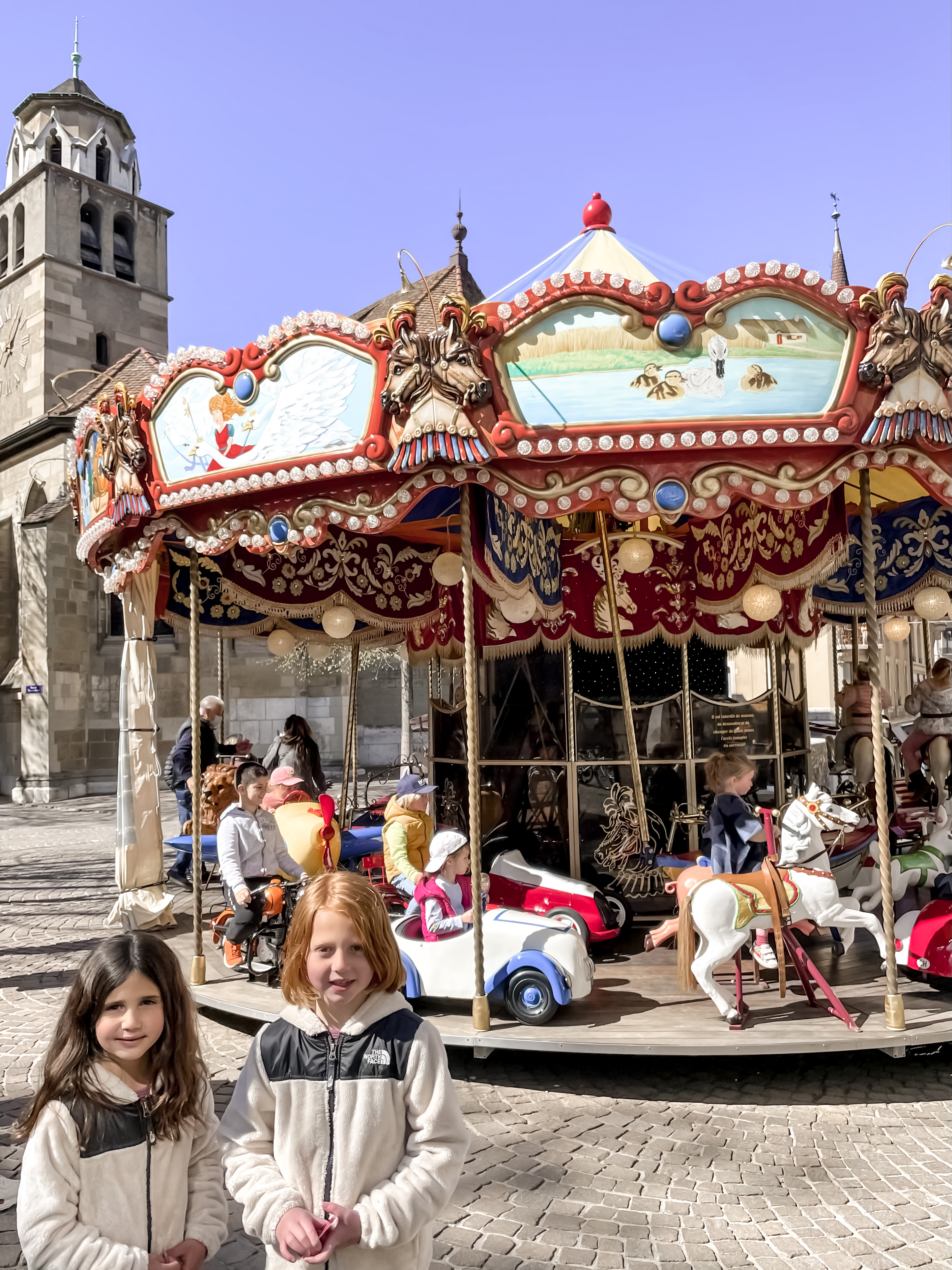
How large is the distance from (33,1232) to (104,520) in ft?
19.8

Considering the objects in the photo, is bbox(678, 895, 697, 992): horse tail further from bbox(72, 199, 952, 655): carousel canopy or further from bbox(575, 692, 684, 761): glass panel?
bbox(575, 692, 684, 761): glass panel

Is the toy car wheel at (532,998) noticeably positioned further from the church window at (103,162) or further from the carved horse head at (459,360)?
the church window at (103,162)

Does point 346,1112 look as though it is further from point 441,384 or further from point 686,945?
point 441,384

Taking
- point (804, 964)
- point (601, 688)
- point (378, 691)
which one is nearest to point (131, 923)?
point (601, 688)

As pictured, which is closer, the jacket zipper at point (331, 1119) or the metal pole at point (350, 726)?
the jacket zipper at point (331, 1119)

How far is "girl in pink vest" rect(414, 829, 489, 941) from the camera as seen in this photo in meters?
5.71

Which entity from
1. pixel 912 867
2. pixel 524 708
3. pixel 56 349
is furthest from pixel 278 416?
pixel 56 349

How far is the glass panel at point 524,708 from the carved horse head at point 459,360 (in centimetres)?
375

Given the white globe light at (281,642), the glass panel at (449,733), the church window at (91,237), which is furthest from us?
the church window at (91,237)

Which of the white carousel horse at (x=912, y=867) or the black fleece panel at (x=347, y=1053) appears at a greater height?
the black fleece panel at (x=347, y=1053)

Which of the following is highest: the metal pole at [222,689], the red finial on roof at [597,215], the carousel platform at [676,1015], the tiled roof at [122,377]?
the tiled roof at [122,377]

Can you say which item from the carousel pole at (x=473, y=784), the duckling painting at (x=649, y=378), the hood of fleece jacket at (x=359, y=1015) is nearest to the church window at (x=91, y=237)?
the carousel pole at (x=473, y=784)

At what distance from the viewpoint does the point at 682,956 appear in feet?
18.5

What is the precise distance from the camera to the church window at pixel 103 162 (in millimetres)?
29828
